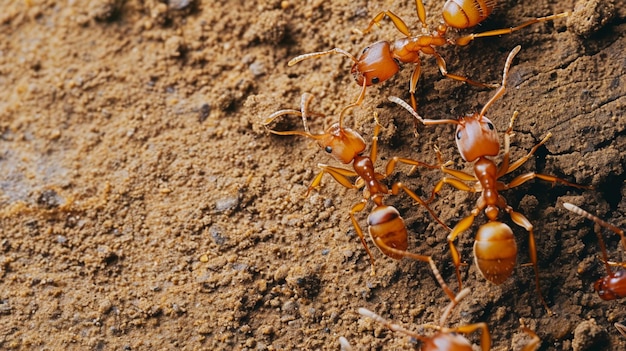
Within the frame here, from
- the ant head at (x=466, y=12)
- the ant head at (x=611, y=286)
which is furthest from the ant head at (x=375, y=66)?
the ant head at (x=611, y=286)

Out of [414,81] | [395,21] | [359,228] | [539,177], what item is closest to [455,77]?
[414,81]

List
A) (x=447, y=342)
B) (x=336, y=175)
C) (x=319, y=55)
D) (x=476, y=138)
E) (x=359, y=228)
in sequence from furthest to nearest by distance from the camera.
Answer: (x=319, y=55) < (x=336, y=175) < (x=359, y=228) < (x=476, y=138) < (x=447, y=342)

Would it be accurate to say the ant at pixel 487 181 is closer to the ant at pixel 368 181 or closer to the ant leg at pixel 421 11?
the ant at pixel 368 181

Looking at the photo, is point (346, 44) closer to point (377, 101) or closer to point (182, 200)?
point (377, 101)

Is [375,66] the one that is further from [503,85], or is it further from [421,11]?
[503,85]

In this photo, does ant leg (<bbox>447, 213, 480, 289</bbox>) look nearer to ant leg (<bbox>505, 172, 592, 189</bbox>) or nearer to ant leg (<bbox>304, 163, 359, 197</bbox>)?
ant leg (<bbox>505, 172, 592, 189</bbox>)

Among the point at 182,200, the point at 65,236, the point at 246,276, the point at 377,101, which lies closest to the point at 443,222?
the point at 377,101
